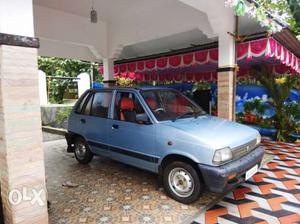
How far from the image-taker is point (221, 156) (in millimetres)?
2855

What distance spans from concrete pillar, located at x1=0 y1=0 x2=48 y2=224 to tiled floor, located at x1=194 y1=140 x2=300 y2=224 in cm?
188

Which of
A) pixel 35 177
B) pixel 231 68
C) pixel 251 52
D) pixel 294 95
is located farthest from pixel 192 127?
pixel 294 95

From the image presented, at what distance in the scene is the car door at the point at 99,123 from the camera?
13.9ft

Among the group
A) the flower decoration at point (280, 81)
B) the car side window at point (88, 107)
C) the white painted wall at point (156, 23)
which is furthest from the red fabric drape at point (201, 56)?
the car side window at point (88, 107)

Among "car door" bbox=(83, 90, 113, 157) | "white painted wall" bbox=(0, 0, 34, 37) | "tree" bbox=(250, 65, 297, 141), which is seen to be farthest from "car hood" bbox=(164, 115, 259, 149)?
"tree" bbox=(250, 65, 297, 141)

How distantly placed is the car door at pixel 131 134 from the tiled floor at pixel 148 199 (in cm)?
45

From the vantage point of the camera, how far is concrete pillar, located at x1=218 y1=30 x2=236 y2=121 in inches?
201

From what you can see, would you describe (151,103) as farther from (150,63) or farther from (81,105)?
(150,63)

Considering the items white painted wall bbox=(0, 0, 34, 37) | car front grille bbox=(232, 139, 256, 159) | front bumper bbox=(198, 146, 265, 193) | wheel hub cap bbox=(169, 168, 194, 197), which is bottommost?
wheel hub cap bbox=(169, 168, 194, 197)

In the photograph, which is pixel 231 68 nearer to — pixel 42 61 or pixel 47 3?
pixel 47 3

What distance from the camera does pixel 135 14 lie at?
21.0 ft

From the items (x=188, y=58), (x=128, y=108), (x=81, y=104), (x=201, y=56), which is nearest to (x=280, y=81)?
(x=201, y=56)

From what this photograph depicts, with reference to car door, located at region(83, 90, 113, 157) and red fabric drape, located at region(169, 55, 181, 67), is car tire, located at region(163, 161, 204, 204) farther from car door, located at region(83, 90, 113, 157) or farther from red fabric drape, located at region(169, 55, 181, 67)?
red fabric drape, located at region(169, 55, 181, 67)

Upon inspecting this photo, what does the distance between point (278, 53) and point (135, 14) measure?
370cm
